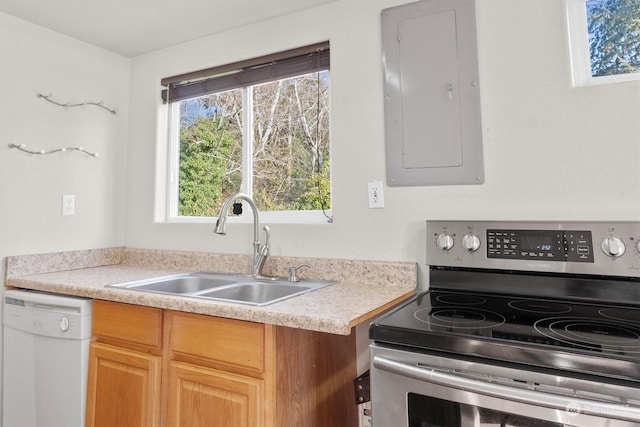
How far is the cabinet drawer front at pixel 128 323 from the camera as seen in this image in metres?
1.38

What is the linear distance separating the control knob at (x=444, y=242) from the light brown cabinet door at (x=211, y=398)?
0.78m

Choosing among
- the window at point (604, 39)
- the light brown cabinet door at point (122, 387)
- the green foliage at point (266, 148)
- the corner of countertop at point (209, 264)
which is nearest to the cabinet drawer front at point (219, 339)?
the light brown cabinet door at point (122, 387)

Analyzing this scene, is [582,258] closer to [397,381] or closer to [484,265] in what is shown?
[484,265]

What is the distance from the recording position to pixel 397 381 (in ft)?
3.20

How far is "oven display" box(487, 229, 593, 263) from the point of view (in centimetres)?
124

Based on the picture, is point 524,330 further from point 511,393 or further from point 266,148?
point 266,148

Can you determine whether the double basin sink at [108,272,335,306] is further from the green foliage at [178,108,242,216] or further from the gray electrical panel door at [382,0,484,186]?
the gray electrical panel door at [382,0,484,186]

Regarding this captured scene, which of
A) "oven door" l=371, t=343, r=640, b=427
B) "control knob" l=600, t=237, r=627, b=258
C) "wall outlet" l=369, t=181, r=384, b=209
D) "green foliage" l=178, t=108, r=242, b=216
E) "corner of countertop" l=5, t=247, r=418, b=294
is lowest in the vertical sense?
"oven door" l=371, t=343, r=640, b=427

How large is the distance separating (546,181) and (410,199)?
49 cm

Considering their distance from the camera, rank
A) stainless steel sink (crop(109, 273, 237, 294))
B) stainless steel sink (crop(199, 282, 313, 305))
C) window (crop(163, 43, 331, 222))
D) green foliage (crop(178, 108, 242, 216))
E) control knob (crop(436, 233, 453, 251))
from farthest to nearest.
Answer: green foliage (crop(178, 108, 242, 216)) → window (crop(163, 43, 331, 222)) → stainless steel sink (crop(109, 273, 237, 294)) → stainless steel sink (crop(199, 282, 313, 305)) → control knob (crop(436, 233, 453, 251))

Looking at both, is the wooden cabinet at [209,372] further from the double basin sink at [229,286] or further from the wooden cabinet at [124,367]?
the double basin sink at [229,286]

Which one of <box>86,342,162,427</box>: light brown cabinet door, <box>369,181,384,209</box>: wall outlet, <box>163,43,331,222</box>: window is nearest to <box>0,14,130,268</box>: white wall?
<box>163,43,331,222</box>: window

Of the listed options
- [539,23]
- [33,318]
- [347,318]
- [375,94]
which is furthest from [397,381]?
[33,318]

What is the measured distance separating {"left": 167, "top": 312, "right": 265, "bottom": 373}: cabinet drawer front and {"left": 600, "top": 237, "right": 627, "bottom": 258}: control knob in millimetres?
1087
